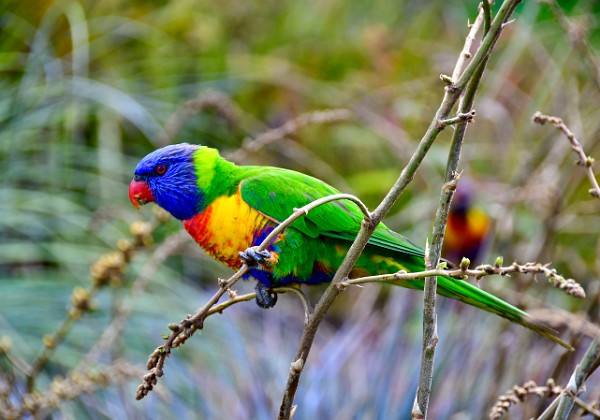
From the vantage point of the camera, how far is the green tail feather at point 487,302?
1.13 m

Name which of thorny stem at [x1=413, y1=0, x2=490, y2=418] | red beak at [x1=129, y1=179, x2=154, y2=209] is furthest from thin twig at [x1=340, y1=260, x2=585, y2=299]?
red beak at [x1=129, y1=179, x2=154, y2=209]

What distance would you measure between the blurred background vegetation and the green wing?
1.48ft

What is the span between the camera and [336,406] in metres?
2.16

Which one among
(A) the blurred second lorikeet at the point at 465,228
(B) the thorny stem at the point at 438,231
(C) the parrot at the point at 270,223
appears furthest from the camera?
(A) the blurred second lorikeet at the point at 465,228

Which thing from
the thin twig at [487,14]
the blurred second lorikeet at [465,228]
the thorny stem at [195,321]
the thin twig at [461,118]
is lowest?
the blurred second lorikeet at [465,228]

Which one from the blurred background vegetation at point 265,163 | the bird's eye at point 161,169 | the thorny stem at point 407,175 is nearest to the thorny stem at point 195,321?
the thorny stem at point 407,175

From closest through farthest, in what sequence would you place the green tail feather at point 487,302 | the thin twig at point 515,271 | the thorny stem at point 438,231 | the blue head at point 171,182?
1. the thin twig at point 515,271
2. the thorny stem at point 438,231
3. the green tail feather at point 487,302
4. the blue head at point 171,182

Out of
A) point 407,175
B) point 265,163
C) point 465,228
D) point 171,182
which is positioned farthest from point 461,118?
point 265,163

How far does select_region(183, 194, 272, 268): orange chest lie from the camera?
1503 millimetres

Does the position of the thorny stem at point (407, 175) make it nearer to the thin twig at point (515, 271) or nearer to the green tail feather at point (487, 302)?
the thin twig at point (515, 271)

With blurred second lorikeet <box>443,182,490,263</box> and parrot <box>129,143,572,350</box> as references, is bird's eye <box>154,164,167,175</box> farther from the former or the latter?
blurred second lorikeet <box>443,182,490,263</box>

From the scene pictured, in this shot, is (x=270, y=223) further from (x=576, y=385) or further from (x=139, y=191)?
(x=576, y=385)

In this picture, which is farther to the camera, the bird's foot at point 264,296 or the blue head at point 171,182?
the blue head at point 171,182

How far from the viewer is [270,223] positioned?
152 cm
